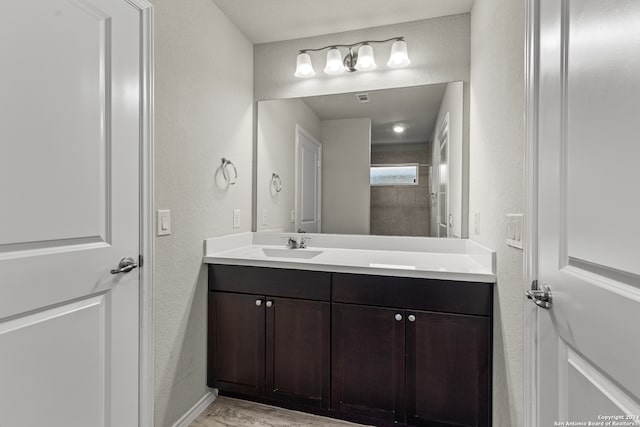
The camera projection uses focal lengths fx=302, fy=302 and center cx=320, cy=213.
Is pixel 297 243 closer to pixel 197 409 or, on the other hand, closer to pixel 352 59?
pixel 197 409

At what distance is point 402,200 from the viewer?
2.13 metres

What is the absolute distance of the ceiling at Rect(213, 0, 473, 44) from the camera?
1.87 meters

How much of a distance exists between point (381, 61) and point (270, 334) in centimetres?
195

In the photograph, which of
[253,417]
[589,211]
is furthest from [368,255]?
[589,211]

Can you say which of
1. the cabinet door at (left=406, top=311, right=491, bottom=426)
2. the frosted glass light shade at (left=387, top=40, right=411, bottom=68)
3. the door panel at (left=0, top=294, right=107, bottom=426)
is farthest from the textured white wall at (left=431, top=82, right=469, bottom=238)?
the door panel at (left=0, top=294, right=107, bottom=426)

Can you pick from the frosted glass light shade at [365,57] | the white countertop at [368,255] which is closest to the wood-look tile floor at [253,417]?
the white countertop at [368,255]

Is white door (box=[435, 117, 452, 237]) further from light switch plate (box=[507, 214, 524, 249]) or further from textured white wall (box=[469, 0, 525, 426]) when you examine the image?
light switch plate (box=[507, 214, 524, 249])

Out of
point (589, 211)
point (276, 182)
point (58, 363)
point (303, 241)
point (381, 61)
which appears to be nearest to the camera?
point (589, 211)

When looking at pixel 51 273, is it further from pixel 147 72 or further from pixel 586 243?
pixel 586 243

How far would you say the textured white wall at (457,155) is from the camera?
1958 mm

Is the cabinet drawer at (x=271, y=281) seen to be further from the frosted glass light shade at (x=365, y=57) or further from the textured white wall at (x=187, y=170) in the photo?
the frosted glass light shade at (x=365, y=57)

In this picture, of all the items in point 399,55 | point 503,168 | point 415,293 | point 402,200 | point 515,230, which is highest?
point 399,55

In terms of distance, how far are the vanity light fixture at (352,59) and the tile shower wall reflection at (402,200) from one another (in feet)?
1.81

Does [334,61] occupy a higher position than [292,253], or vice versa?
[334,61]
